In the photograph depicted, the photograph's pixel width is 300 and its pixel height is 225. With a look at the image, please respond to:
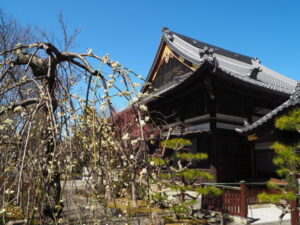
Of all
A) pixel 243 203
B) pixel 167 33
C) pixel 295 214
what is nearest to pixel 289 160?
pixel 295 214

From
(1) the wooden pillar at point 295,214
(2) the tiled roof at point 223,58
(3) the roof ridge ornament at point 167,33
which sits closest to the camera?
(1) the wooden pillar at point 295,214

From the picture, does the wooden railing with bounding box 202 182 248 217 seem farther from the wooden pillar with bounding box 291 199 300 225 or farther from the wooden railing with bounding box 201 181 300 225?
the wooden pillar with bounding box 291 199 300 225

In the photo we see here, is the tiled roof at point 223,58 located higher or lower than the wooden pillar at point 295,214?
higher

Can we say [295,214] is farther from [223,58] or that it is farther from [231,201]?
[223,58]

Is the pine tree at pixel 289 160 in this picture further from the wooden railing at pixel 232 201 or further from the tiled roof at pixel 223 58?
the tiled roof at pixel 223 58

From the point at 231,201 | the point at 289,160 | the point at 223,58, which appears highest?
the point at 223,58

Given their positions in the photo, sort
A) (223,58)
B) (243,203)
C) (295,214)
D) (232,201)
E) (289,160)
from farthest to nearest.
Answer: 1. (223,58)
2. (232,201)
3. (243,203)
4. (295,214)
5. (289,160)

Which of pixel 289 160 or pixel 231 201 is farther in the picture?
pixel 231 201

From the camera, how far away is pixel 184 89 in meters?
10.4

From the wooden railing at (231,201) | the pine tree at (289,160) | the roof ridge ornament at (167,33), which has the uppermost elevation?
the roof ridge ornament at (167,33)

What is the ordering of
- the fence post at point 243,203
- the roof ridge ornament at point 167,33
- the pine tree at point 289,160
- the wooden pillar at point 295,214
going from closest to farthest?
the pine tree at point 289,160 < the wooden pillar at point 295,214 < the fence post at point 243,203 < the roof ridge ornament at point 167,33

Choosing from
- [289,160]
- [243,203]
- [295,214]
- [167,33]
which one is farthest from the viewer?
[167,33]

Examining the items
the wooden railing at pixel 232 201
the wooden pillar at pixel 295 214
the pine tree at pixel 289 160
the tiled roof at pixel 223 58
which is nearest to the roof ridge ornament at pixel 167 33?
the tiled roof at pixel 223 58

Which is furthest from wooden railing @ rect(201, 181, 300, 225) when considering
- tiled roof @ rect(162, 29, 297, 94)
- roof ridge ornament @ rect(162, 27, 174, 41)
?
roof ridge ornament @ rect(162, 27, 174, 41)
